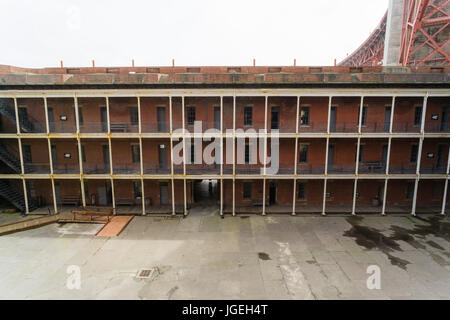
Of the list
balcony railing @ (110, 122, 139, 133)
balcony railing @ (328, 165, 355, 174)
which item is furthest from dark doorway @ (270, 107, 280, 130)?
balcony railing @ (110, 122, 139, 133)

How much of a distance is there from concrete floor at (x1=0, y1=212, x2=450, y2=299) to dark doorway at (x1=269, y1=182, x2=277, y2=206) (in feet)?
7.99

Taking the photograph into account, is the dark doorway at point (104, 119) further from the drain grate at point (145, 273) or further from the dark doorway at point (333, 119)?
the dark doorway at point (333, 119)

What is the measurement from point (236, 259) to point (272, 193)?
25.4 feet

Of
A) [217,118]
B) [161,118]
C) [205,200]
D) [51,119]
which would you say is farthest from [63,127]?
[205,200]

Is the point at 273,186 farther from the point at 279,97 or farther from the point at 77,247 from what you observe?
the point at 77,247

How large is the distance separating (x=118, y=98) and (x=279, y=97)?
37.0 ft

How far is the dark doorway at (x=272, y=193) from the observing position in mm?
17828

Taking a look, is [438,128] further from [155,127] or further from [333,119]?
[155,127]

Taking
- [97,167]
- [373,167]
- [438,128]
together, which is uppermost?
[438,128]

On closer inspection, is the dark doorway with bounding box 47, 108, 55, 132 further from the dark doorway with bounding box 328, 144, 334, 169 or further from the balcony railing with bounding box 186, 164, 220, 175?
the dark doorway with bounding box 328, 144, 334, 169

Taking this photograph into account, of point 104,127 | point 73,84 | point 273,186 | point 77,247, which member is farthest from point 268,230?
point 73,84

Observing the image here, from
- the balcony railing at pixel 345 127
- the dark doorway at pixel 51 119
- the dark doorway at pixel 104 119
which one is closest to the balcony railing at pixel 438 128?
the balcony railing at pixel 345 127

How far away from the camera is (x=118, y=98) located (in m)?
16.5

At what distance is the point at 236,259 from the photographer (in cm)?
1127
